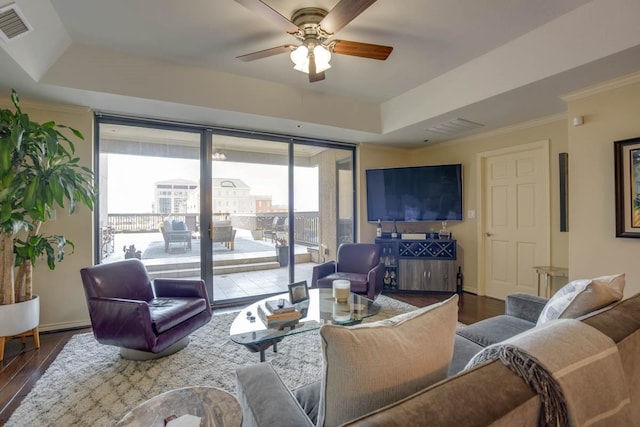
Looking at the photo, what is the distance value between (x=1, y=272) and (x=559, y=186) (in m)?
5.78

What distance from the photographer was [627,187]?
8.29 ft

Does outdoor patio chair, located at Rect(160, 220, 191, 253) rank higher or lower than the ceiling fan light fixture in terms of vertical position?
lower

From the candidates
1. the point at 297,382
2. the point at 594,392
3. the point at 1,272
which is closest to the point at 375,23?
the point at 594,392

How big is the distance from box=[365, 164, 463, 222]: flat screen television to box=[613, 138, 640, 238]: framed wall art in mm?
2022

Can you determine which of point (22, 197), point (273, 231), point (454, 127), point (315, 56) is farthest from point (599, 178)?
point (22, 197)

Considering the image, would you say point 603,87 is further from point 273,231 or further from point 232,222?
point 232,222

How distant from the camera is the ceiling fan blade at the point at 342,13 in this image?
5.67 feet

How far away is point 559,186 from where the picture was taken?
11.7ft

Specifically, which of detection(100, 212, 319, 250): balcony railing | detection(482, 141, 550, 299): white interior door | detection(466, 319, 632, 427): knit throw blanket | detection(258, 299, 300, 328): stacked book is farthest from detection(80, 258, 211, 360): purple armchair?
Answer: detection(482, 141, 550, 299): white interior door

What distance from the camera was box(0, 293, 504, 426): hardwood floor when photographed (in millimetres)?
1999

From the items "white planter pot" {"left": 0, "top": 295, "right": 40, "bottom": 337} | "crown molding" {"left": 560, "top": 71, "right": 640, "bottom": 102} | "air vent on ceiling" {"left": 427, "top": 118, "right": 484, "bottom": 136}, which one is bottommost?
"white planter pot" {"left": 0, "top": 295, "right": 40, "bottom": 337}

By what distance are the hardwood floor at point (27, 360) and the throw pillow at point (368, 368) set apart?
2.25 m

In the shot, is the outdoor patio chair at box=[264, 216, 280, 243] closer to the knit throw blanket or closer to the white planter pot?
the white planter pot

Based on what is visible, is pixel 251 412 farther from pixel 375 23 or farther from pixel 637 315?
pixel 375 23
